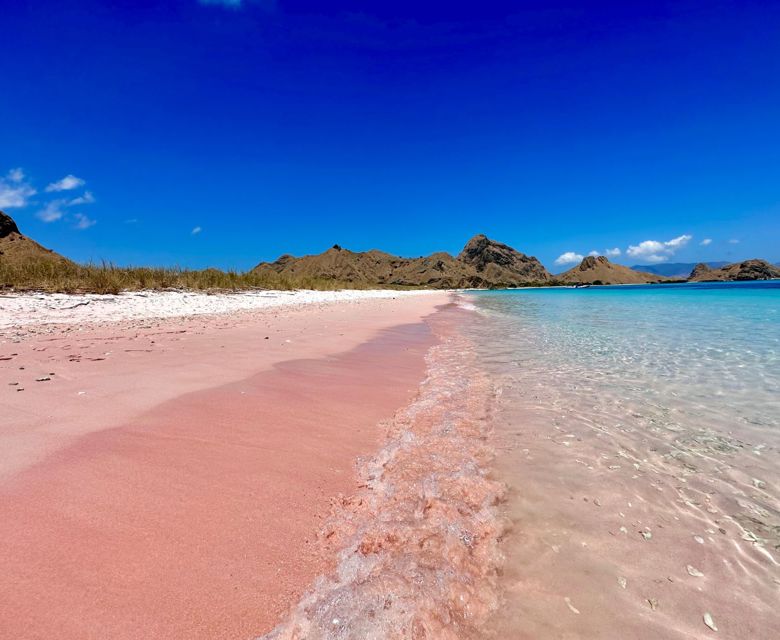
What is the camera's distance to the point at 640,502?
2.50 m

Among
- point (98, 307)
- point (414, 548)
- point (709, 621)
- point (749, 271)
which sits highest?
point (749, 271)

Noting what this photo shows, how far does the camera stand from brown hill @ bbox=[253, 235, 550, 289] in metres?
102

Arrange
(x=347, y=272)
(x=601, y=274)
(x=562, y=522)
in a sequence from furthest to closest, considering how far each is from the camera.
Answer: (x=601, y=274), (x=347, y=272), (x=562, y=522)

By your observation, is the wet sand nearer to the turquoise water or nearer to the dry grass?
the turquoise water

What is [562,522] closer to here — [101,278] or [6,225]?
[101,278]

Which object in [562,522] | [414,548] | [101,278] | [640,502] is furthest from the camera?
[101,278]

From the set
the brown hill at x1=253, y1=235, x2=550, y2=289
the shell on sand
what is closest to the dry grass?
the shell on sand

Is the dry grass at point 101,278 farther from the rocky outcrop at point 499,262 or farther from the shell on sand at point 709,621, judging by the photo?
the rocky outcrop at point 499,262

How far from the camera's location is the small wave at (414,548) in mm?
1439

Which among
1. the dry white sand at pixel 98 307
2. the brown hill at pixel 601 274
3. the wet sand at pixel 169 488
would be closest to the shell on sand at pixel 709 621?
the wet sand at pixel 169 488

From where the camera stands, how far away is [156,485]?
2.15 m

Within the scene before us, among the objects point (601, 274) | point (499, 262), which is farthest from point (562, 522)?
point (601, 274)

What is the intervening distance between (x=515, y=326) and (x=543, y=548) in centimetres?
1070

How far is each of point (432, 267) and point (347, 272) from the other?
41.4 meters
